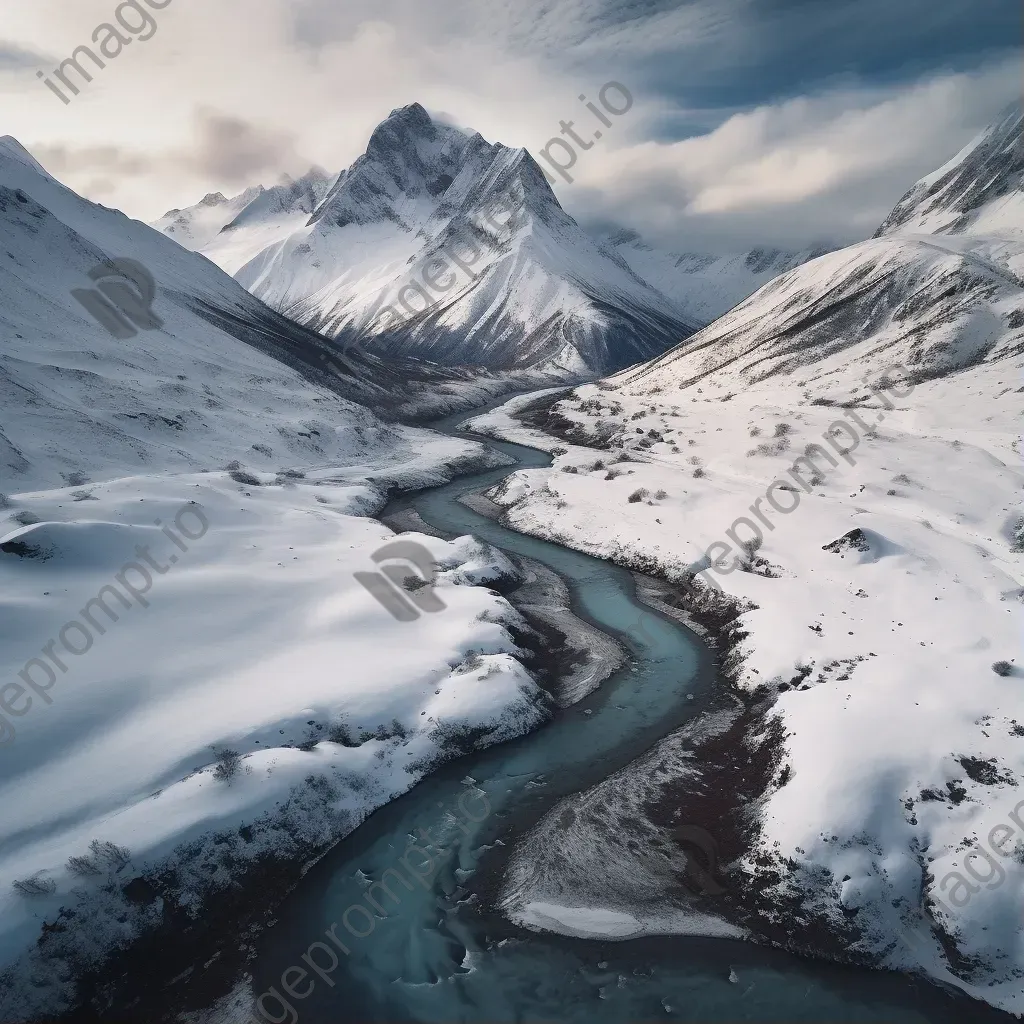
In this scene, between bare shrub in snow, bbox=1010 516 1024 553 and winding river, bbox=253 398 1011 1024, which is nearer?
winding river, bbox=253 398 1011 1024

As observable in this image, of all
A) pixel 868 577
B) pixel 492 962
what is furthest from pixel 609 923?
pixel 868 577

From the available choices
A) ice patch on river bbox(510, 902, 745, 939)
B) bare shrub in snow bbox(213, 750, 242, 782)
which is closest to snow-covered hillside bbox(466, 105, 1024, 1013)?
ice patch on river bbox(510, 902, 745, 939)

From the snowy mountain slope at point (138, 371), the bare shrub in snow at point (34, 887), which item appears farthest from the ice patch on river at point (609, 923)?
the snowy mountain slope at point (138, 371)

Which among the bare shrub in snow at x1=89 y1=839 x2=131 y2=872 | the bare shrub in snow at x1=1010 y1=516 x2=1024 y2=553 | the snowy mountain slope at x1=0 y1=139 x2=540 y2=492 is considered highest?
the snowy mountain slope at x1=0 y1=139 x2=540 y2=492

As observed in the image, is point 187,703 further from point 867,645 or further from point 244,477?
point 244,477

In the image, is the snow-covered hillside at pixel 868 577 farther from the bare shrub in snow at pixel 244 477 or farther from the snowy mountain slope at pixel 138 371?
the snowy mountain slope at pixel 138 371

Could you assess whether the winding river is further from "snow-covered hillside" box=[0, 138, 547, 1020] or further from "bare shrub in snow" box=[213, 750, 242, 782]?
"bare shrub in snow" box=[213, 750, 242, 782]
